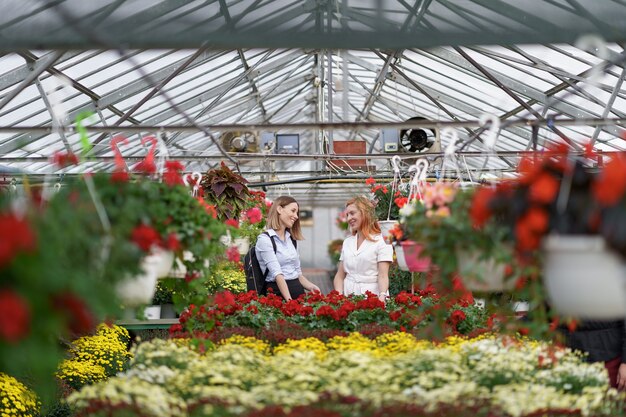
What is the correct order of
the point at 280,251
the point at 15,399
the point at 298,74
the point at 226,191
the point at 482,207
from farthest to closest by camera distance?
the point at 298,74 < the point at 226,191 < the point at 280,251 < the point at 15,399 < the point at 482,207

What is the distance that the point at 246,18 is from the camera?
152 inches

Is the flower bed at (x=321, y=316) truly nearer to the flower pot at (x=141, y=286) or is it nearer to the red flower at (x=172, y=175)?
the red flower at (x=172, y=175)

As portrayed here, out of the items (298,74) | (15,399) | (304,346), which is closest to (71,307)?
(304,346)

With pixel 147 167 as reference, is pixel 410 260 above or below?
below

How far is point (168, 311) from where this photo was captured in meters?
7.40

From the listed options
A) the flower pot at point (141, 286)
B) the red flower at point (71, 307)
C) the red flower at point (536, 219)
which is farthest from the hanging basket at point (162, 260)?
the red flower at point (536, 219)

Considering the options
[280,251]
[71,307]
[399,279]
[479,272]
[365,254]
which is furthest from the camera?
[399,279]

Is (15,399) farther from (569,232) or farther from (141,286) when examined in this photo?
(569,232)

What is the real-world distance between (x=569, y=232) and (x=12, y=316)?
1478mm

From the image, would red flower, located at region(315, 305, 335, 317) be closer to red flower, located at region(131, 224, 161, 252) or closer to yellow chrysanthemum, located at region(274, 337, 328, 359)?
yellow chrysanthemum, located at region(274, 337, 328, 359)

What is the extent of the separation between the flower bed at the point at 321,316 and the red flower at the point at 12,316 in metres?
2.74

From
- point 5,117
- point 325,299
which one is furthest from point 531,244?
point 5,117

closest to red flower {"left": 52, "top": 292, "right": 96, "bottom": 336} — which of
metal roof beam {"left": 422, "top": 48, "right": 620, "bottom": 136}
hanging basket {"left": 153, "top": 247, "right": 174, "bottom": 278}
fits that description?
hanging basket {"left": 153, "top": 247, "right": 174, "bottom": 278}

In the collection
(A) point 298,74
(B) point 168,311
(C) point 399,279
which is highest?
(A) point 298,74
